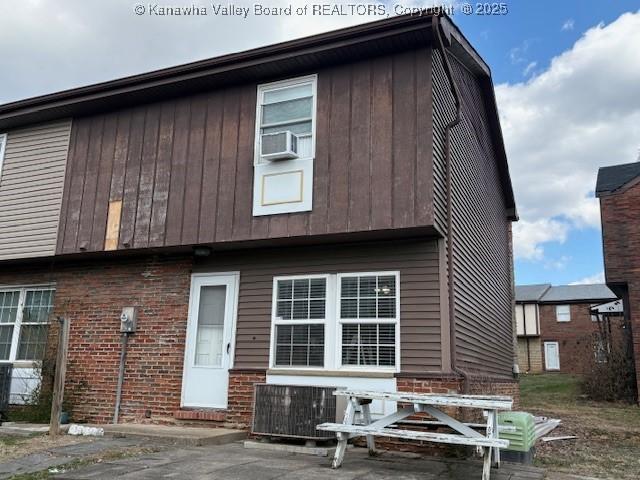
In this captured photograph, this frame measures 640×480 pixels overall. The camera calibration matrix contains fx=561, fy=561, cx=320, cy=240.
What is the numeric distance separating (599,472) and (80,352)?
840 centimetres

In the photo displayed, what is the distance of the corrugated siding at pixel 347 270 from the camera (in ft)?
25.1

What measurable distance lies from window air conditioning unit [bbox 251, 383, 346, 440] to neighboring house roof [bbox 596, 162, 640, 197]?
12977 millimetres

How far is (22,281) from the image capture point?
36.7ft

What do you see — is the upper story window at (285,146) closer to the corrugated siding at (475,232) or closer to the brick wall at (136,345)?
the corrugated siding at (475,232)

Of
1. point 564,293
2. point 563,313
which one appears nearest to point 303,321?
point 563,313

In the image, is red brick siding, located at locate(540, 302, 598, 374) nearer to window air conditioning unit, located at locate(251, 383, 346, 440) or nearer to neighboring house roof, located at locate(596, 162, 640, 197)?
neighboring house roof, located at locate(596, 162, 640, 197)

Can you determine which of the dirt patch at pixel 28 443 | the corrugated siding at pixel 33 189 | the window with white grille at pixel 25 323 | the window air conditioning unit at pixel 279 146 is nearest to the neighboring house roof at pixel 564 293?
the window air conditioning unit at pixel 279 146

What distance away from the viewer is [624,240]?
1605 centimetres

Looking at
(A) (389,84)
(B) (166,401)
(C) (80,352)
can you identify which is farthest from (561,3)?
(C) (80,352)

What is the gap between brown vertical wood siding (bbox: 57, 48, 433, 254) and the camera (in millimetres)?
7758

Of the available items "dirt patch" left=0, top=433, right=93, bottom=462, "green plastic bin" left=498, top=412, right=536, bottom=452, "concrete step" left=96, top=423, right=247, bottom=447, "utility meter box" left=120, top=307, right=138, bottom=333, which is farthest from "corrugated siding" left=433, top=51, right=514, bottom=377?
"dirt patch" left=0, top=433, right=93, bottom=462

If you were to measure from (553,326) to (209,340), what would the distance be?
2987 cm

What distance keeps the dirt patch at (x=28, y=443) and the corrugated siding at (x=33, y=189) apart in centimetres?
346

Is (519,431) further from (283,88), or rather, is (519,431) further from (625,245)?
(625,245)
